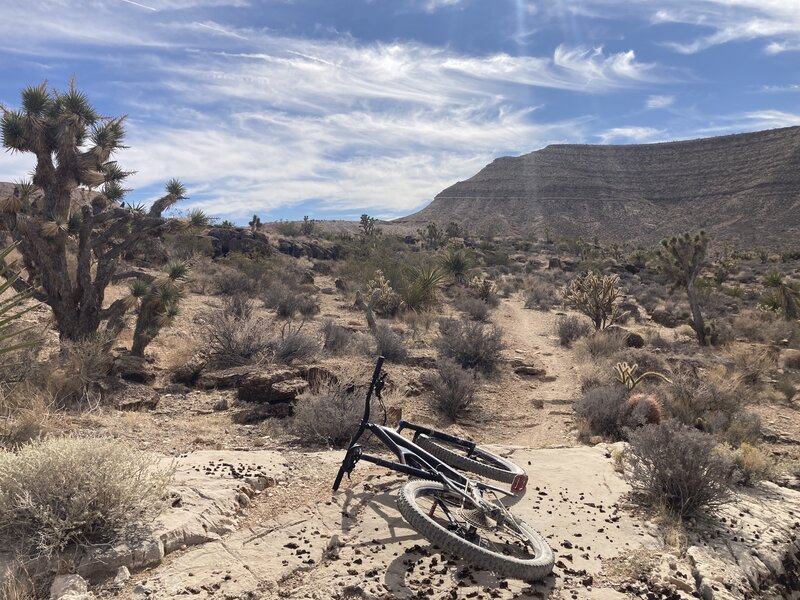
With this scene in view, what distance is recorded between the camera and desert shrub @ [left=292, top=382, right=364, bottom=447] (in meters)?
6.83

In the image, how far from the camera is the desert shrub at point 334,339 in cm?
1253

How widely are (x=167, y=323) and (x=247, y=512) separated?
7510 mm

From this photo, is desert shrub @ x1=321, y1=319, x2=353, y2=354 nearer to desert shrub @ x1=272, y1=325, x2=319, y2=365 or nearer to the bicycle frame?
desert shrub @ x1=272, y1=325, x2=319, y2=365

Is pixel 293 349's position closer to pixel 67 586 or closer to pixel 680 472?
pixel 680 472

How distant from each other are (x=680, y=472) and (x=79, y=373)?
8.08 m

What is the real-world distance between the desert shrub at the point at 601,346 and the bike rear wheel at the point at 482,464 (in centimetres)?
917

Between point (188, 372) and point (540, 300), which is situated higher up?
point (188, 372)

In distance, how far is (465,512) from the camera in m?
4.13

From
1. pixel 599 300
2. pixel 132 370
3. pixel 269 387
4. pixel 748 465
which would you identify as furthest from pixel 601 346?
pixel 132 370

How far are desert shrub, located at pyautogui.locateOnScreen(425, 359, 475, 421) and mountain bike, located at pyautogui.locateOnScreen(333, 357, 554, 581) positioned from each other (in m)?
4.12

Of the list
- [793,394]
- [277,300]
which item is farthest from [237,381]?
[793,394]

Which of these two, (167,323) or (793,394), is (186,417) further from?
(793,394)

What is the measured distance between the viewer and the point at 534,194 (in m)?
83.9

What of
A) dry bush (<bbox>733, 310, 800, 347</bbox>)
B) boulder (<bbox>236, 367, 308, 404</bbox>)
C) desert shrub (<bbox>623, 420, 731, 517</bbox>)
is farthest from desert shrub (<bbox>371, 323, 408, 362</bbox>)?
dry bush (<bbox>733, 310, 800, 347</bbox>)
